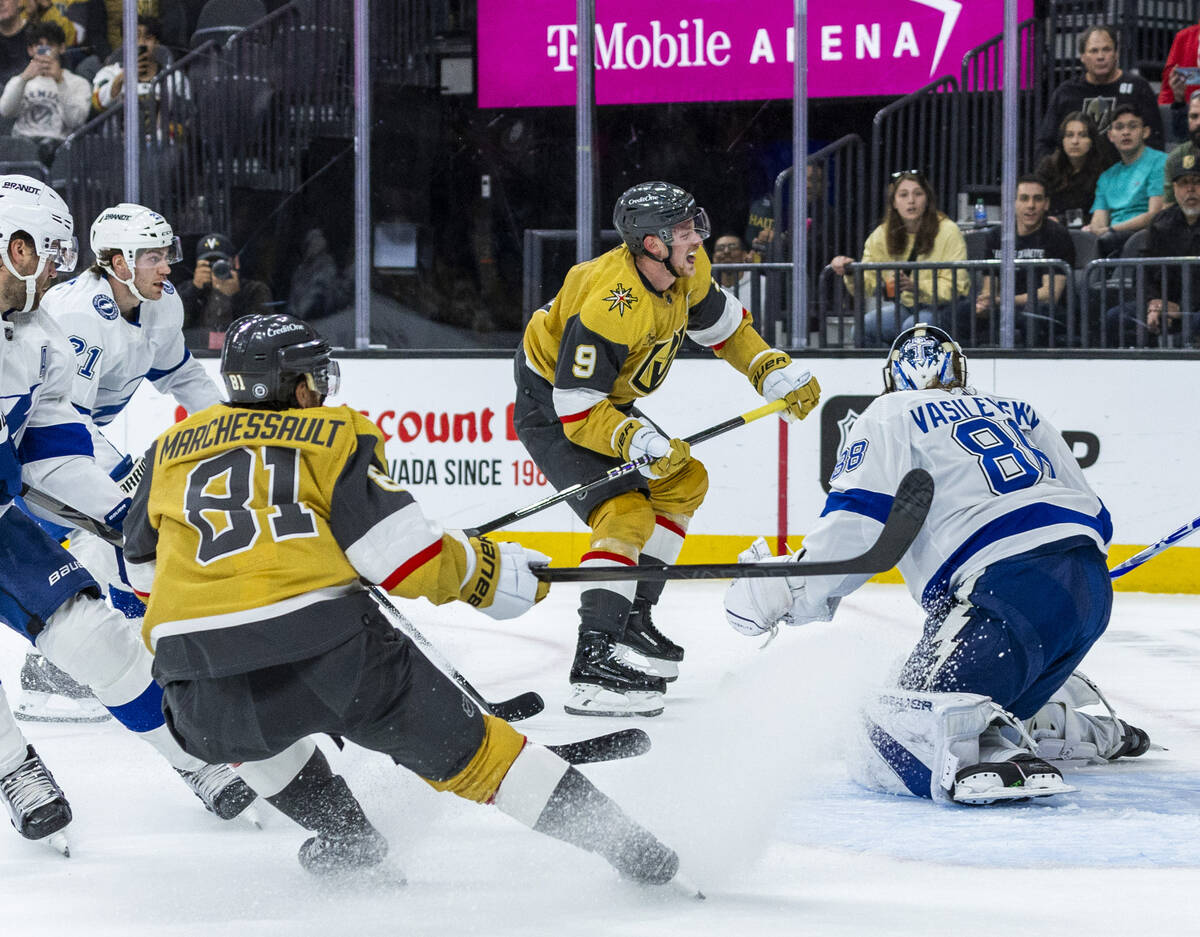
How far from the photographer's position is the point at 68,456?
2.76 metres

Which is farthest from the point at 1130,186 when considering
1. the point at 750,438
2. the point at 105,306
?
the point at 105,306

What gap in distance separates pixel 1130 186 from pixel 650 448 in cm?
298

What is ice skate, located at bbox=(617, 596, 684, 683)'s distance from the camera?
3.77 m

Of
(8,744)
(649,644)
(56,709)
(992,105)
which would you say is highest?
(992,105)

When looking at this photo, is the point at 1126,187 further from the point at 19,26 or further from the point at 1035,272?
the point at 19,26

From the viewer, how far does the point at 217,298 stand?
21.4 ft

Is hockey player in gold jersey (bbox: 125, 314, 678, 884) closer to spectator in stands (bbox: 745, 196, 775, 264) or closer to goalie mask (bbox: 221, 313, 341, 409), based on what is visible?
goalie mask (bbox: 221, 313, 341, 409)

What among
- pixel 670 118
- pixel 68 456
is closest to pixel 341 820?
pixel 68 456

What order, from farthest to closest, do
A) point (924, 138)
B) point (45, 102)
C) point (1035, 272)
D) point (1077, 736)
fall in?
1. point (45, 102)
2. point (924, 138)
3. point (1035, 272)
4. point (1077, 736)

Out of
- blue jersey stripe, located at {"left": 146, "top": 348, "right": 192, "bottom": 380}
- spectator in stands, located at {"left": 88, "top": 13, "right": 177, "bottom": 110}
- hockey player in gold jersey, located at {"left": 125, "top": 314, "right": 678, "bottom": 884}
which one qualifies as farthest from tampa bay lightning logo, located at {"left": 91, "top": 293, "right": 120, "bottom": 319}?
spectator in stands, located at {"left": 88, "top": 13, "right": 177, "bottom": 110}

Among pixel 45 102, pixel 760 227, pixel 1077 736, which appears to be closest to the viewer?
pixel 1077 736

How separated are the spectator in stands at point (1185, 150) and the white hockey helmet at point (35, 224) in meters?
4.02

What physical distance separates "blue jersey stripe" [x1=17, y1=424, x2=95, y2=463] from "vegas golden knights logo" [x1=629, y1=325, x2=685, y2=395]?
139 cm

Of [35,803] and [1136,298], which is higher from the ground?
[1136,298]
